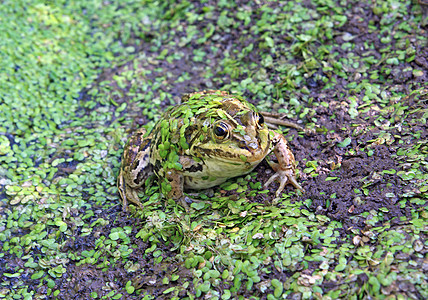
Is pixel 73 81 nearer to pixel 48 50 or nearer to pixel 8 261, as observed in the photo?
pixel 48 50

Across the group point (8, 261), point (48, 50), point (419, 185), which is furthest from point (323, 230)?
point (48, 50)

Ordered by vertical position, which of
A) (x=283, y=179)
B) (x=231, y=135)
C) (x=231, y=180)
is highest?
(x=231, y=135)

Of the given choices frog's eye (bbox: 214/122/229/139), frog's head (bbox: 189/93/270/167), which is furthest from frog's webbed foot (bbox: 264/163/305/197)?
frog's eye (bbox: 214/122/229/139)

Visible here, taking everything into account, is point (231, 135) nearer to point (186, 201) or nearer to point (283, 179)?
point (283, 179)

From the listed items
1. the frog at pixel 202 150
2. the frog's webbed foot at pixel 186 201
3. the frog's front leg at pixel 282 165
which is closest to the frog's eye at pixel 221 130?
the frog at pixel 202 150

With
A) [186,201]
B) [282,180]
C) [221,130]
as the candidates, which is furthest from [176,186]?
[282,180]

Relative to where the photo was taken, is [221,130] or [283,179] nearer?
[221,130]
